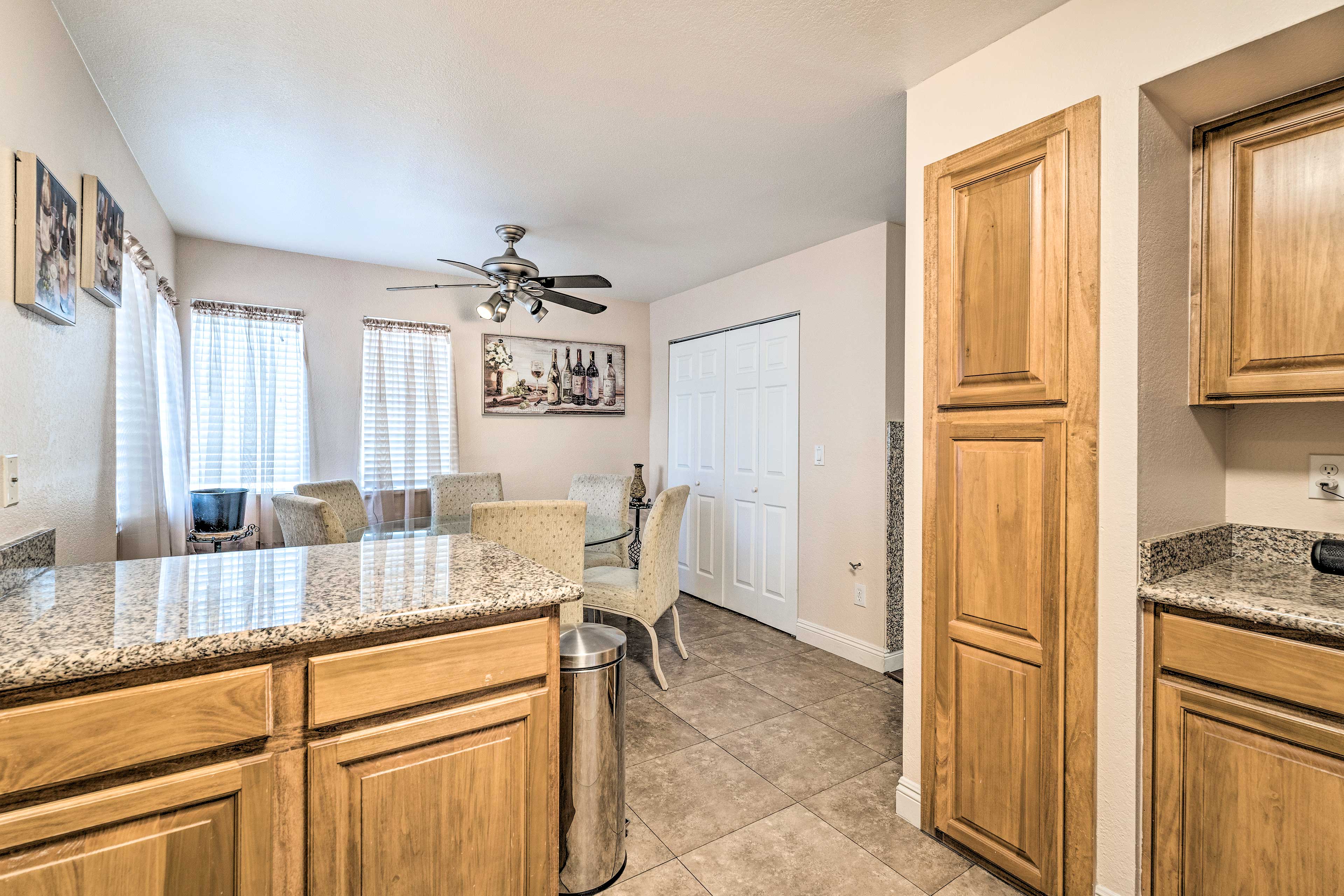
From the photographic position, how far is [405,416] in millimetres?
4250

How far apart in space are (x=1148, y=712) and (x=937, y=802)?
0.69 meters

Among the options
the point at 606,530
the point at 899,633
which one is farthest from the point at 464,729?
the point at 899,633

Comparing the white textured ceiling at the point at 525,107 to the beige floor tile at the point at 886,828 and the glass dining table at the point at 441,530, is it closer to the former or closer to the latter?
the glass dining table at the point at 441,530

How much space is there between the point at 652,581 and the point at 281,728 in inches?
82.4

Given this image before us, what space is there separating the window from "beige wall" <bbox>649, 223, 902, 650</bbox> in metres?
3.05

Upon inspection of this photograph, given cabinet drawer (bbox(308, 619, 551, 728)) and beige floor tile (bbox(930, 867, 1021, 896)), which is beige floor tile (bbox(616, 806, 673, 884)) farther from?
cabinet drawer (bbox(308, 619, 551, 728))

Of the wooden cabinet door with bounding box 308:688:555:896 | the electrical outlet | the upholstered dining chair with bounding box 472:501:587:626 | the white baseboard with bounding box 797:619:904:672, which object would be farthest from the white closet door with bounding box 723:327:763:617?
the wooden cabinet door with bounding box 308:688:555:896

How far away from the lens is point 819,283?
375 cm

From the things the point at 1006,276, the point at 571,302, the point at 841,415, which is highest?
the point at 571,302

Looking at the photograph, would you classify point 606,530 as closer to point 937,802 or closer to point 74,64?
point 937,802

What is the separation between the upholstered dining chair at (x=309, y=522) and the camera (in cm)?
268

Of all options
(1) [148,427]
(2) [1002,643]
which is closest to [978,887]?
(2) [1002,643]

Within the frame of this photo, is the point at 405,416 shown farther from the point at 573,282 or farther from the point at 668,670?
the point at 668,670

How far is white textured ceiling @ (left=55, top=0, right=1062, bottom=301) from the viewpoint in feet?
5.68
